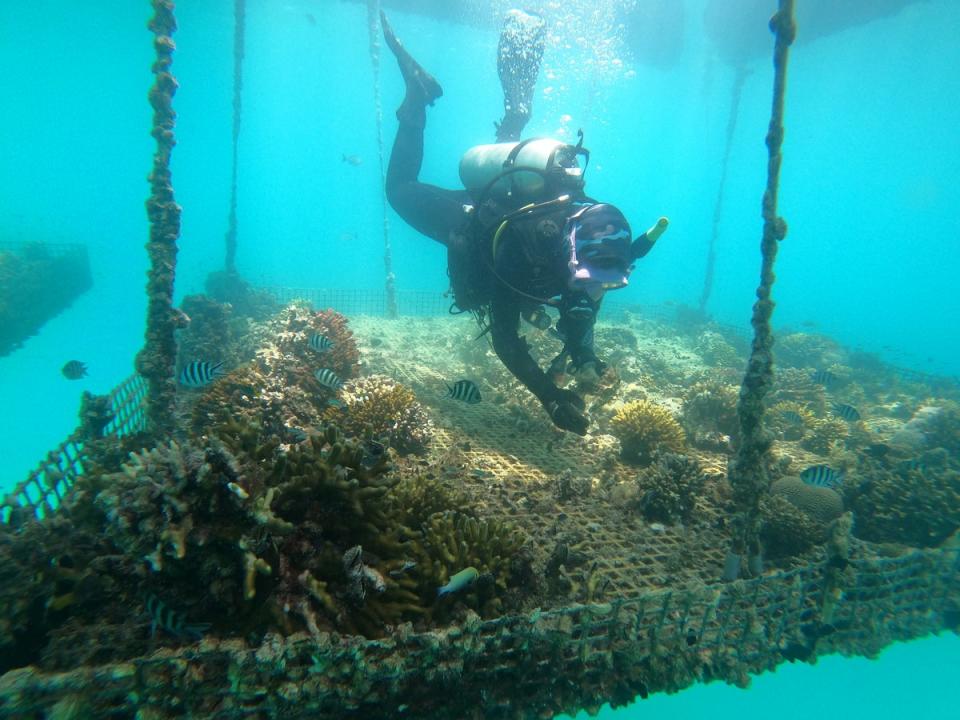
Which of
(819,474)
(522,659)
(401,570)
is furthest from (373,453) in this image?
(819,474)

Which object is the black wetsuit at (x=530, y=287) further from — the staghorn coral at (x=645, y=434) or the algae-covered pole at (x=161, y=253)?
the algae-covered pole at (x=161, y=253)

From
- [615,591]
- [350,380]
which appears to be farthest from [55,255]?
[615,591]

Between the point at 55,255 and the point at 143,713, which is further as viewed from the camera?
the point at 55,255

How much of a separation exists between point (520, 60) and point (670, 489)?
1534 centimetres

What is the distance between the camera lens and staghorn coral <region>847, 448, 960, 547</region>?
611 cm

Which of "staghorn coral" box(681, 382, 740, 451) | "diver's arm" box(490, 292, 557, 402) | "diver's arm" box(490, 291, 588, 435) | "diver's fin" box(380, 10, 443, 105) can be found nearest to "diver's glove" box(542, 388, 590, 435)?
"diver's arm" box(490, 291, 588, 435)

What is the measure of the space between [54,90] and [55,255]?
86843mm

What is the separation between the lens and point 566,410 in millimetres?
6664

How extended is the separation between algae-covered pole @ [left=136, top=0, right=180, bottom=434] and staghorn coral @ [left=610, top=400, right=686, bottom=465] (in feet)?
22.8

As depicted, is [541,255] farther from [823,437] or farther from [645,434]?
[823,437]

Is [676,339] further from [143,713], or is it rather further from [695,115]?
[695,115]

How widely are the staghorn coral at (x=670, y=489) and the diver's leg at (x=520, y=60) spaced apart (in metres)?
11.8

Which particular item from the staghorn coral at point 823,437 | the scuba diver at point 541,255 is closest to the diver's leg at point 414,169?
the scuba diver at point 541,255

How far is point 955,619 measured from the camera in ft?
16.6
